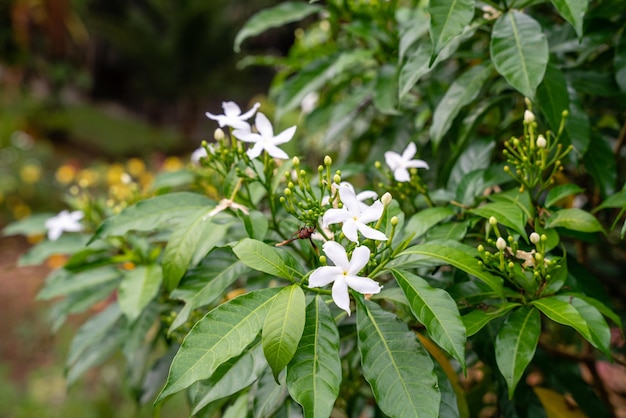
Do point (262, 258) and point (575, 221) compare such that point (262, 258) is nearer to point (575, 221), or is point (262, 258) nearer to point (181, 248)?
point (181, 248)

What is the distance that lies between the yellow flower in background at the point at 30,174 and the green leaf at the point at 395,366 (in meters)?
4.17

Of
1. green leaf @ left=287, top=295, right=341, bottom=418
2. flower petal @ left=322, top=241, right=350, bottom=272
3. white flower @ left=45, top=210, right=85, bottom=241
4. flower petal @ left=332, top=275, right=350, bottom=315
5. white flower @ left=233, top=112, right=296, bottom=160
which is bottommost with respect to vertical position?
white flower @ left=45, top=210, right=85, bottom=241

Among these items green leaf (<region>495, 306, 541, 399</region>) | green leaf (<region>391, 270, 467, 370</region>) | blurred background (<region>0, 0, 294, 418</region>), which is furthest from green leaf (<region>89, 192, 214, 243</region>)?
blurred background (<region>0, 0, 294, 418</region>)

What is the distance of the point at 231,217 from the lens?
2.61 ft

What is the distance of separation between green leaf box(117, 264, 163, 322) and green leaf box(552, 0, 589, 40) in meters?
0.67

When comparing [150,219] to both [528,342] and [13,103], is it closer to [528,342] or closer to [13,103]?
[528,342]

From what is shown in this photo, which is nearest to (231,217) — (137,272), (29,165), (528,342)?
(137,272)

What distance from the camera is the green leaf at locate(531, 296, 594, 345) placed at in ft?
1.85

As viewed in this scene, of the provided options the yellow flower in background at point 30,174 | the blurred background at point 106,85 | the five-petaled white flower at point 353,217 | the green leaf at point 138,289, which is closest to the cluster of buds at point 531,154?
the five-petaled white flower at point 353,217

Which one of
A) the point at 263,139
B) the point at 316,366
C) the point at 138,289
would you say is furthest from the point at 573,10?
the point at 138,289

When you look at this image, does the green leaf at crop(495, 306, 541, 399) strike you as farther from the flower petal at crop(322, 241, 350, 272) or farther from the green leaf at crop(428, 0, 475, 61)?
the green leaf at crop(428, 0, 475, 61)

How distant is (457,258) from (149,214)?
0.41m

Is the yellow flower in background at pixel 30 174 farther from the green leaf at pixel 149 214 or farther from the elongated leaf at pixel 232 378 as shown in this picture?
the elongated leaf at pixel 232 378

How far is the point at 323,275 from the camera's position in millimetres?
557
